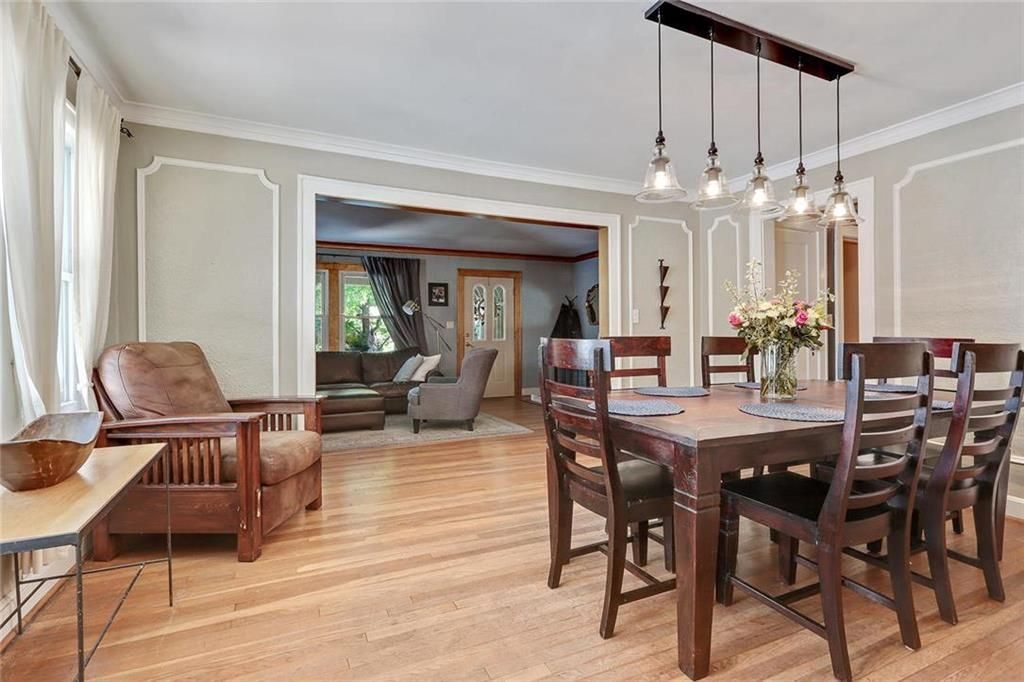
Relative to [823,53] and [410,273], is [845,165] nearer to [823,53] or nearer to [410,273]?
[823,53]

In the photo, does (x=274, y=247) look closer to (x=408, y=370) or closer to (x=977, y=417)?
(x=408, y=370)

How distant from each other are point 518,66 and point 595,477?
2.10 metres

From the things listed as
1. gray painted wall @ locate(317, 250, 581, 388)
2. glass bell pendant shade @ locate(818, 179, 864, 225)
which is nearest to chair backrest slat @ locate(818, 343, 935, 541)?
glass bell pendant shade @ locate(818, 179, 864, 225)

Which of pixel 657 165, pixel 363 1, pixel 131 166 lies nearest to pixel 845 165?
pixel 657 165

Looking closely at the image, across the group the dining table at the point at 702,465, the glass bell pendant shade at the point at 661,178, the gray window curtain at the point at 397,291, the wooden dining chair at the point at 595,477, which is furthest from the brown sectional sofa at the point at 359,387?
the dining table at the point at 702,465

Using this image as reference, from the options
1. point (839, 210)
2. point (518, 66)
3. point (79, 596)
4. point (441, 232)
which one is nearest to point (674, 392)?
point (839, 210)

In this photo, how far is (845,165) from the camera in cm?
388

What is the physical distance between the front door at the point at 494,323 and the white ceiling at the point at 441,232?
2.08 ft

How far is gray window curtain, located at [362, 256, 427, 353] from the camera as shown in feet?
25.5

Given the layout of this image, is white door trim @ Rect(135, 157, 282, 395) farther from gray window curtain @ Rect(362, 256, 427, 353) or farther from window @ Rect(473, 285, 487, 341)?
window @ Rect(473, 285, 487, 341)

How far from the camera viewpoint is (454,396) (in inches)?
208

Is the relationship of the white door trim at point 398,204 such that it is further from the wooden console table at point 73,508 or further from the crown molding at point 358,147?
the wooden console table at point 73,508

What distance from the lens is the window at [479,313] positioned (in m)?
8.34

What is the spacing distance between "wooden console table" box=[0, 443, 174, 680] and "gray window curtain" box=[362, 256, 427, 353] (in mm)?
6123
